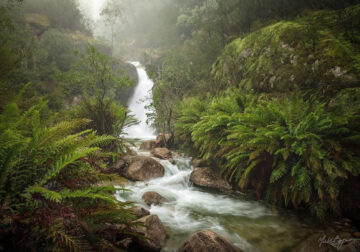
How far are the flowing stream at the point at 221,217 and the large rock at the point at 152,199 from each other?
0.42 feet

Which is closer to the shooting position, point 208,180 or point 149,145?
point 208,180

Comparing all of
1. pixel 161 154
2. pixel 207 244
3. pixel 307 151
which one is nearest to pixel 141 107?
pixel 161 154

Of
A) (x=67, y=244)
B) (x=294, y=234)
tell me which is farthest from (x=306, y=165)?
(x=67, y=244)

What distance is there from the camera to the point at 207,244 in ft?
9.28

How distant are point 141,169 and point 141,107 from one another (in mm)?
17756

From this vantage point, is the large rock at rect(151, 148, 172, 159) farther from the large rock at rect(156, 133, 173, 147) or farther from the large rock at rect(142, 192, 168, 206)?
the large rock at rect(142, 192, 168, 206)

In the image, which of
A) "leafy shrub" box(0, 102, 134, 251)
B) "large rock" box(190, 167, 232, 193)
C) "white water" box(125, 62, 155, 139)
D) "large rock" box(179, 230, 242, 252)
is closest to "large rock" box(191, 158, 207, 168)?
"large rock" box(190, 167, 232, 193)

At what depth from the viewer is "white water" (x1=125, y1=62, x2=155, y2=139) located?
19.8 metres

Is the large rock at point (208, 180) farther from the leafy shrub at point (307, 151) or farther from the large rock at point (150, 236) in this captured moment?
the large rock at point (150, 236)

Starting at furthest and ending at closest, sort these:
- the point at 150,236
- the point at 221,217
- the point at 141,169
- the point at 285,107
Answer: the point at 141,169 → the point at 221,217 → the point at 285,107 → the point at 150,236

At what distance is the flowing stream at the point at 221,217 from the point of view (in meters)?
3.54

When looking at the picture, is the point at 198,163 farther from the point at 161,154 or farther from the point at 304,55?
the point at 304,55

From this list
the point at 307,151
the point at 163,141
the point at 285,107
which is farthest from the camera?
the point at 163,141

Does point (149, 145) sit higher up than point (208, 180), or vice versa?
point (208, 180)
